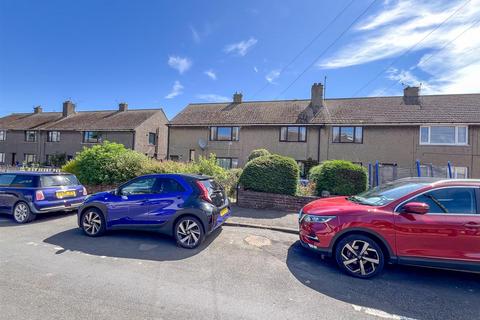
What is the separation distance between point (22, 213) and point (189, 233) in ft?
18.0

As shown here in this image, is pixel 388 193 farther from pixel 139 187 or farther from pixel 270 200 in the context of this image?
pixel 139 187

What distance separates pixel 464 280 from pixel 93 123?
98.7ft

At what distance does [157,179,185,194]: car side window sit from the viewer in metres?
5.60

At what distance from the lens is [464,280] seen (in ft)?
13.5

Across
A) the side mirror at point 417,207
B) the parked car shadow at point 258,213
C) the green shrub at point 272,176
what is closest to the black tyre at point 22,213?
the parked car shadow at point 258,213

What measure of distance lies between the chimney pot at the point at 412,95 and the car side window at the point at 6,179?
21853mm

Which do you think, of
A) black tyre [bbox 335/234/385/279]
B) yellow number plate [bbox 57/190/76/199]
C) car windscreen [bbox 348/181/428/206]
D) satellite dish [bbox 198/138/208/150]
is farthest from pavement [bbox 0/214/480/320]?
satellite dish [bbox 198/138/208/150]

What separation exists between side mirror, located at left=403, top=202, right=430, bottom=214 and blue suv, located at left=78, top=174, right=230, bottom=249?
3.67 metres

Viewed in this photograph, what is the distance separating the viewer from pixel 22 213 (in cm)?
711

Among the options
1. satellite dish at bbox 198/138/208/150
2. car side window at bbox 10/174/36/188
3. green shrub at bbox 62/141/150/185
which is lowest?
car side window at bbox 10/174/36/188

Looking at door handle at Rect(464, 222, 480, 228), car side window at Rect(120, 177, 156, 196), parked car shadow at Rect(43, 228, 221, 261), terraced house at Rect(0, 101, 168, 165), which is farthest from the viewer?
terraced house at Rect(0, 101, 168, 165)

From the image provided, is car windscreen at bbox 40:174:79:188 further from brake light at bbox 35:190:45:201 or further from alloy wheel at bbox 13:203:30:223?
alloy wheel at bbox 13:203:30:223

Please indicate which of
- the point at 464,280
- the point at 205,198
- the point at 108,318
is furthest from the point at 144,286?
the point at 464,280

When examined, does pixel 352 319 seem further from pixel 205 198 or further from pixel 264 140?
pixel 264 140
